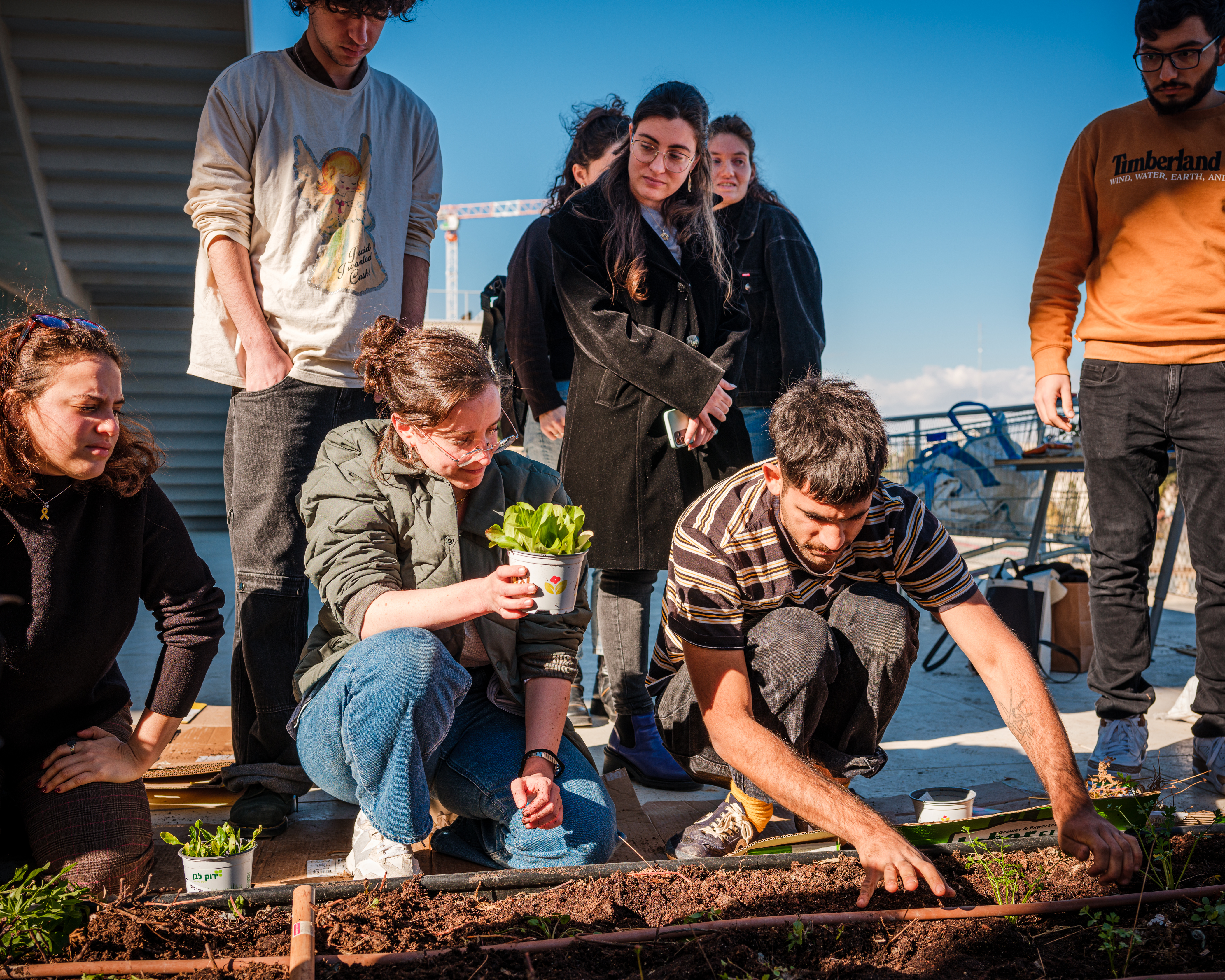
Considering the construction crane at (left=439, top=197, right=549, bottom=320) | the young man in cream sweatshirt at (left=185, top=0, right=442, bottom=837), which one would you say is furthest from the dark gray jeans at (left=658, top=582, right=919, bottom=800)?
the construction crane at (left=439, top=197, right=549, bottom=320)

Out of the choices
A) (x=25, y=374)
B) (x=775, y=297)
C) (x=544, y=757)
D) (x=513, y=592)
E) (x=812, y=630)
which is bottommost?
(x=544, y=757)

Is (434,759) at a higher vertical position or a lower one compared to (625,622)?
lower

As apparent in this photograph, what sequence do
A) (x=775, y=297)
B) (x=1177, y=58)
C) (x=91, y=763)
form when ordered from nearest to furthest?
(x=91, y=763)
(x=1177, y=58)
(x=775, y=297)

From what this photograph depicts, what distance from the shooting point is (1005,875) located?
1.54m

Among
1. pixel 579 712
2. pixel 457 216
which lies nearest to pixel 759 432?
pixel 579 712

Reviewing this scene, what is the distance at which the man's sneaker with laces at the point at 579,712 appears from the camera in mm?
3020

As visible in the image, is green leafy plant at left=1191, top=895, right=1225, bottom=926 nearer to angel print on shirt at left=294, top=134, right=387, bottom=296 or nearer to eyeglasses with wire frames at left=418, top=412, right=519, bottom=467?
eyeglasses with wire frames at left=418, top=412, right=519, bottom=467

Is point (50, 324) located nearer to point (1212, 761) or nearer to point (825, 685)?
point (825, 685)

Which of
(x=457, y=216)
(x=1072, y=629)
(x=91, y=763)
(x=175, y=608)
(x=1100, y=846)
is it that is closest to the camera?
(x=1100, y=846)

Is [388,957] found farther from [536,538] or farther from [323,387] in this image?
[323,387]

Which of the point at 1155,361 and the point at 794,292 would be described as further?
the point at 794,292

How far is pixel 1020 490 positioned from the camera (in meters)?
5.02

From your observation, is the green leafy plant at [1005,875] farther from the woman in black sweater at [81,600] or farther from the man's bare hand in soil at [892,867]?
the woman in black sweater at [81,600]

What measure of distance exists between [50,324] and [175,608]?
59cm
